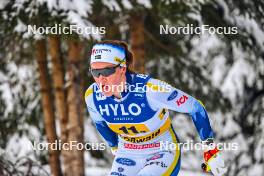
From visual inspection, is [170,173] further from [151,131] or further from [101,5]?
[101,5]

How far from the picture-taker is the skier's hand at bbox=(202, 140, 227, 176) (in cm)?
467

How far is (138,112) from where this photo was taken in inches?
189

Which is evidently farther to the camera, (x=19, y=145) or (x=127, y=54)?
(x=19, y=145)

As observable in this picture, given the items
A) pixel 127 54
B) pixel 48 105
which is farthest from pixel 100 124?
pixel 48 105

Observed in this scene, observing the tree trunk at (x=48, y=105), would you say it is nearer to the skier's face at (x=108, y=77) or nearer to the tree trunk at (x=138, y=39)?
the tree trunk at (x=138, y=39)

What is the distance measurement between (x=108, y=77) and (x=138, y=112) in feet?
1.27

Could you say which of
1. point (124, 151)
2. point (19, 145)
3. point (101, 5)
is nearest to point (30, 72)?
point (19, 145)

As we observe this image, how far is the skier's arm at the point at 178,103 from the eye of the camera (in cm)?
471

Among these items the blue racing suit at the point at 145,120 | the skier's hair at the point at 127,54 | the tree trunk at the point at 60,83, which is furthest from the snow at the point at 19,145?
the skier's hair at the point at 127,54

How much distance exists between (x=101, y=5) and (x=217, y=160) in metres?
3.28

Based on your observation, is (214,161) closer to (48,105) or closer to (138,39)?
(48,105)

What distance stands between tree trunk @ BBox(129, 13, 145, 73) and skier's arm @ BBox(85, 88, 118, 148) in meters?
4.00

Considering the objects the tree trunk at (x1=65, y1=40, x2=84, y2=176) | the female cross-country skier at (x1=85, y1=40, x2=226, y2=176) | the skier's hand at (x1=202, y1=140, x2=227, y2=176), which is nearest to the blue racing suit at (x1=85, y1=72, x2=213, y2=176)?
the female cross-country skier at (x1=85, y1=40, x2=226, y2=176)

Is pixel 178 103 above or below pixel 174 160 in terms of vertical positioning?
above
